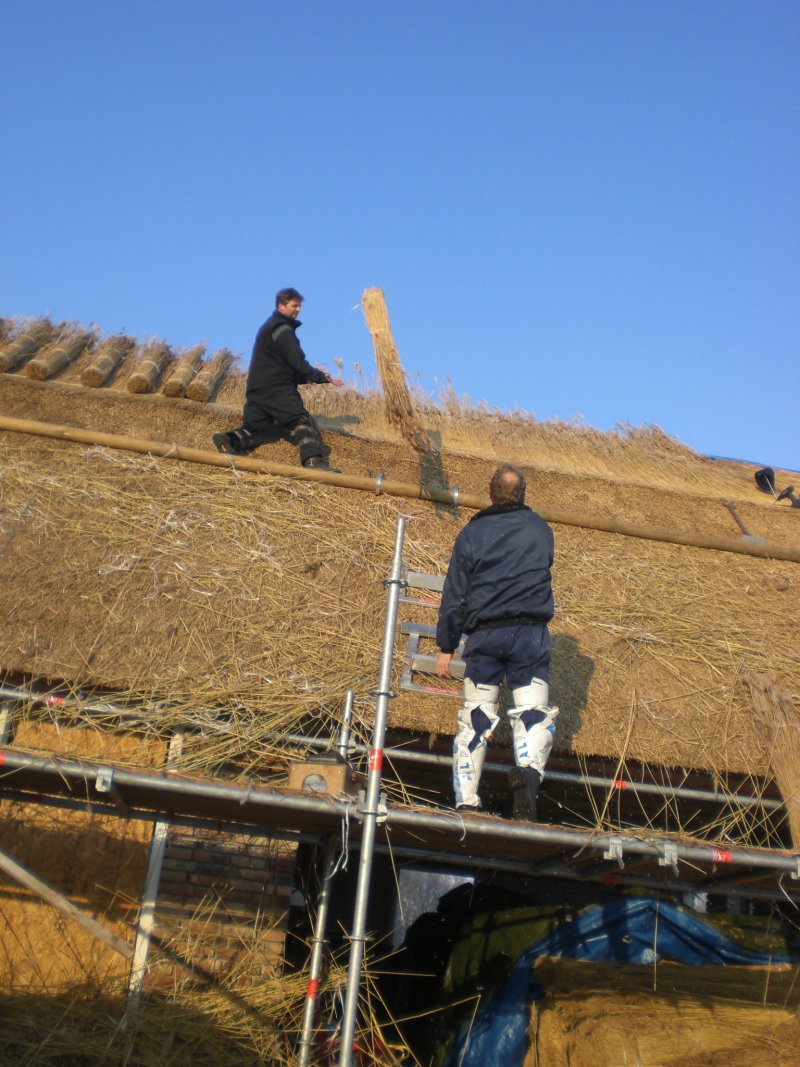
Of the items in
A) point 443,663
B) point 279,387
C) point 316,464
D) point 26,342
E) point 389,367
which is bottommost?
point 443,663

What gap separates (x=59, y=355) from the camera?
8531mm

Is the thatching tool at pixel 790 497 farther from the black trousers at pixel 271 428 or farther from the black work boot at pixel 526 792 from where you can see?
the black work boot at pixel 526 792

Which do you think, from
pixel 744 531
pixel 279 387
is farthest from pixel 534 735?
pixel 744 531

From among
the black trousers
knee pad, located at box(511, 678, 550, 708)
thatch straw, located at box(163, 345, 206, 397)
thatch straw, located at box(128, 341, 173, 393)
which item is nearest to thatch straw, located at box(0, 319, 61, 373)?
thatch straw, located at box(128, 341, 173, 393)

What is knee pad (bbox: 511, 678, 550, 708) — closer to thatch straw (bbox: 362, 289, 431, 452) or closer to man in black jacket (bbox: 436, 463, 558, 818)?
man in black jacket (bbox: 436, 463, 558, 818)

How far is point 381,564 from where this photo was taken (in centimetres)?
615

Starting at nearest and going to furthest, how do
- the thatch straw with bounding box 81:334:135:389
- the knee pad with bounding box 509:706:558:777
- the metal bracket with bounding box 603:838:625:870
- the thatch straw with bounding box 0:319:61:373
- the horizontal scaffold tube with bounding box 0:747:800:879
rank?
the horizontal scaffold tube with bounding box 0:747:800:879
the metal bracket with bounding box 603:838:625:870
the knee pad with bounding box 509:706:558:777
the thatch straw with bounding box 81:334:135:389
the thatch straw with bounding box 0:319:61:373

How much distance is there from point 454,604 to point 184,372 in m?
4.65

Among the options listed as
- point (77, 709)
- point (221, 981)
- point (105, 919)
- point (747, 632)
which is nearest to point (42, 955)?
point (105, 919)

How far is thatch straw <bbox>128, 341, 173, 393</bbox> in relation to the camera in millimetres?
8016

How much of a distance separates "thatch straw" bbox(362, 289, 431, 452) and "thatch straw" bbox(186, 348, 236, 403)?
1794 millimetres

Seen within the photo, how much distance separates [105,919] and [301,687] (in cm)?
169

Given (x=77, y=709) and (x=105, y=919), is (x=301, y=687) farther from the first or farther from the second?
(x=105, y=919)

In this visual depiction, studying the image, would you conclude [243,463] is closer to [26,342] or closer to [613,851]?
[26,342]
